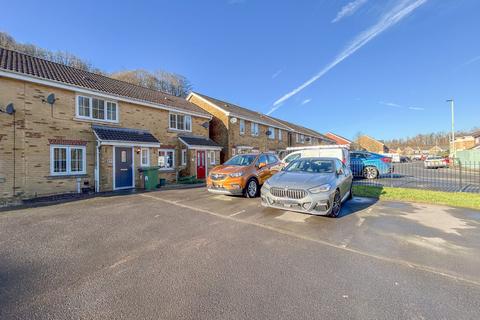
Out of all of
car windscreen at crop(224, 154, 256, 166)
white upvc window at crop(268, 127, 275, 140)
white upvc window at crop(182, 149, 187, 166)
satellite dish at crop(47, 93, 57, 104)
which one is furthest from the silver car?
white upvc window at crop(268, 127, 275, 140)

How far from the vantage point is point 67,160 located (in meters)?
10.5

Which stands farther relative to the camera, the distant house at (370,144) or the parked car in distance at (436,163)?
the distant house at (370,144)

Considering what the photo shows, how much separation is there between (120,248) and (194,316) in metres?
2.41

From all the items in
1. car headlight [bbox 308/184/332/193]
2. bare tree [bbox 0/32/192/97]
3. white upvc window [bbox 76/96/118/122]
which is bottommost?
car headlight [bbox 308/184/332/193]

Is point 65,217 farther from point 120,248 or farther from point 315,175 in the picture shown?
point 315,175

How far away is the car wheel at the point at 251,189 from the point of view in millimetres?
8357

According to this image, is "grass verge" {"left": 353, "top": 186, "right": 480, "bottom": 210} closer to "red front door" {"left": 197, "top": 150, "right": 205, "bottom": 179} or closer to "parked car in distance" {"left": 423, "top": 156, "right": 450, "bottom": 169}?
"red front door" {"left": 197, "top": 150, "right": 205, "bottom": 179}

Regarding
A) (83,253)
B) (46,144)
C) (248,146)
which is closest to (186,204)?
(83,253)

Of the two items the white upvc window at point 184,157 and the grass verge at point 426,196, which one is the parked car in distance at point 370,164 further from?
the white upvc window at point 184,157

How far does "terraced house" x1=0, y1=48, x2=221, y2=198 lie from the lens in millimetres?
9086

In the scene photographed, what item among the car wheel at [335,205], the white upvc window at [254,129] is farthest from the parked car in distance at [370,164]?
the white upvc window at [254,129]

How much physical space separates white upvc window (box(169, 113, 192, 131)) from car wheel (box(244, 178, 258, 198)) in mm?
10090

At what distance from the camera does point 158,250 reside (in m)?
3.88

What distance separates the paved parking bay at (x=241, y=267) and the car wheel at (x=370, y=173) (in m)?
8.30
